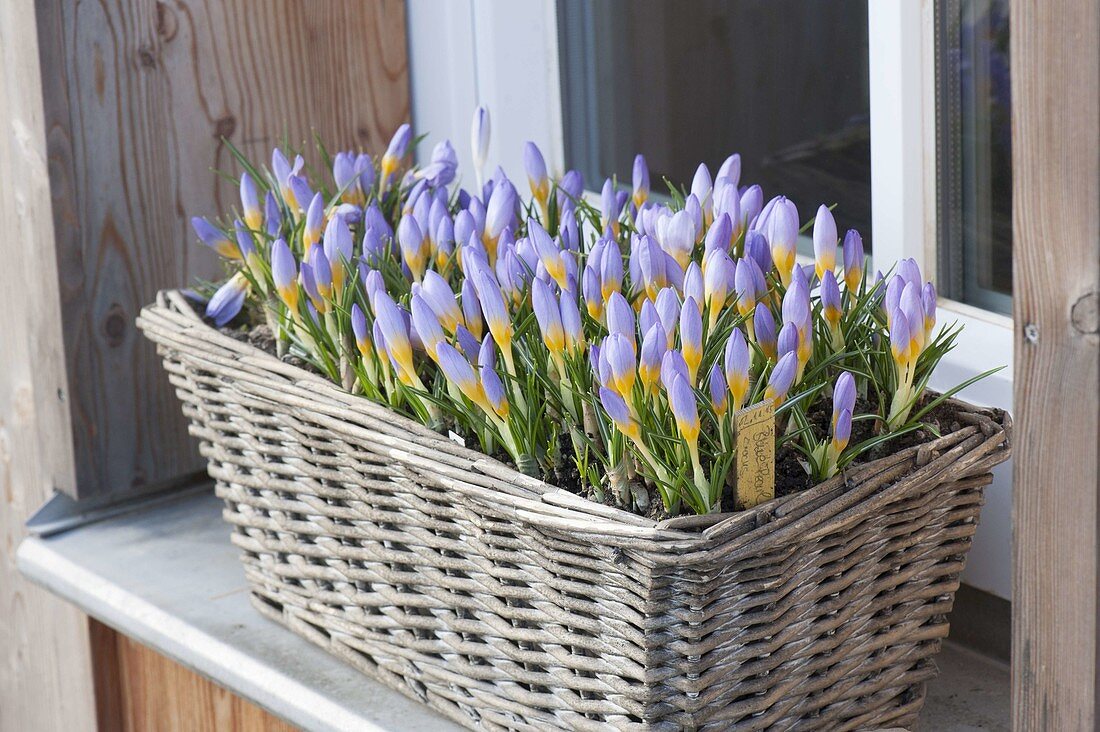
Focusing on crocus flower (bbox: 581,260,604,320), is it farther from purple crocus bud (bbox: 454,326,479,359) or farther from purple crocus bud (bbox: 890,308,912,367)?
purple crocus bud (bbox: 890,308,912,367)

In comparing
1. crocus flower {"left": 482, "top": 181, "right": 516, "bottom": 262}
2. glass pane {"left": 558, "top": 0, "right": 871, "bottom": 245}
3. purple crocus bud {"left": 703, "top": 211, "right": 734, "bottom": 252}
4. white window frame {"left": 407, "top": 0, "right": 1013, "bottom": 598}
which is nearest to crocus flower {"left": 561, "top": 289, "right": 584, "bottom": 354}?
purple crocus bud {"left": 703, "top": 211, "right": 734, "bottom": 252}

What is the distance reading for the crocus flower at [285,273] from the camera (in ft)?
3.19

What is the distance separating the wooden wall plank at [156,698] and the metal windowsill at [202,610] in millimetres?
63

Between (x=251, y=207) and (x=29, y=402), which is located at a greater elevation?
(x=251, y=207)

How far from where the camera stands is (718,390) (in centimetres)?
72

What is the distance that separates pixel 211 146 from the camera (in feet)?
4.40

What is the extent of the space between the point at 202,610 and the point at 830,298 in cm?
68

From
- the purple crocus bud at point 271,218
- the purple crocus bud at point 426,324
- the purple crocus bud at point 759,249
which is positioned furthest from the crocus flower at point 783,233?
the purple crocus bud at point 271,218

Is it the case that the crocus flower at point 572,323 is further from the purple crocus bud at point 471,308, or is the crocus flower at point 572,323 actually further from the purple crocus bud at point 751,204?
the purple crocus bud at point 751,204

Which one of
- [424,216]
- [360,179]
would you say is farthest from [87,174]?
[424,216]

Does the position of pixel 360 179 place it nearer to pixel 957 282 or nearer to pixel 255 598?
pixel 255 598

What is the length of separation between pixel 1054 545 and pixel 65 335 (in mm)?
1008

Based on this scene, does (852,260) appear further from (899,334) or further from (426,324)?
(426,324)

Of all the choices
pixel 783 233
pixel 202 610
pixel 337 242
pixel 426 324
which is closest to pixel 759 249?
pixel 783 233
